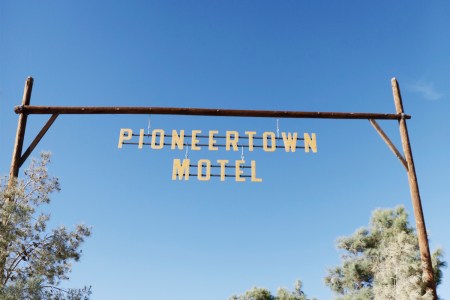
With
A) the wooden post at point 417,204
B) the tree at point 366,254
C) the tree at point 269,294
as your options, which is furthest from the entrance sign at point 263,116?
the tree at point 269,294

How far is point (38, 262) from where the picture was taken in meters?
7.85

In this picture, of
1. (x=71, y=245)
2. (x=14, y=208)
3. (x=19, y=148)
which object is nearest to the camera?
(x=14, y=208)

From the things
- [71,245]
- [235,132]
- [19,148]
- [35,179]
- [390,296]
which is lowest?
[390,296]

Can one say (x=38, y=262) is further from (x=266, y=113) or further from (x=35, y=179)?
(x=266, y=113)

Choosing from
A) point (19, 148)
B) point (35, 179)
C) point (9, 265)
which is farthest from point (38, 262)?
point (19, 148)

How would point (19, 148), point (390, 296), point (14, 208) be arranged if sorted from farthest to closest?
point (390, 296)
point (19, 148)
point (14, 208)

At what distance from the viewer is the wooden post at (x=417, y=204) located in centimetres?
895

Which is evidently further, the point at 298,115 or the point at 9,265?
the point at 298,115

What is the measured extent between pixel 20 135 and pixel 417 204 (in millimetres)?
8989

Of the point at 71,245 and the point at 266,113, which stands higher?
the point at 266,113

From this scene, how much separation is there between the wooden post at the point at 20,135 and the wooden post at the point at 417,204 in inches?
340

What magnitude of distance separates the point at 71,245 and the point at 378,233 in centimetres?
1520

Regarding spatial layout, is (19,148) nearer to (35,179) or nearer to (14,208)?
(35,179)

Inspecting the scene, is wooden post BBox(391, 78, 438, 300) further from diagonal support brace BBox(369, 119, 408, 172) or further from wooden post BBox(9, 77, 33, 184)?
wooden post BBox(9, 77, 33, 184)
